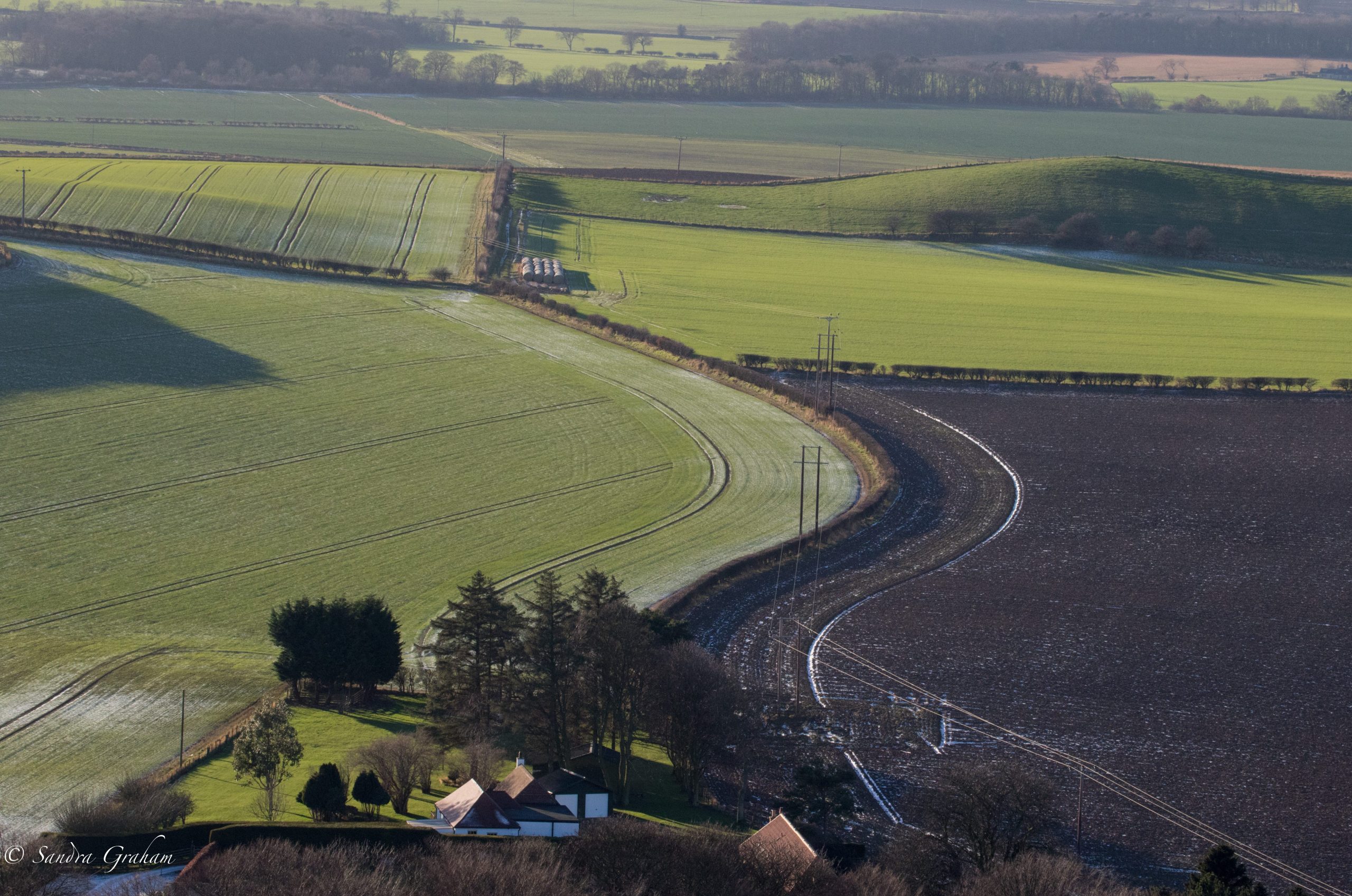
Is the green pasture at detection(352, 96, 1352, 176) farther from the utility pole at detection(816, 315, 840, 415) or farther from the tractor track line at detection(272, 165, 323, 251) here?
the utility pole at detection(816, 315, 840, 415)

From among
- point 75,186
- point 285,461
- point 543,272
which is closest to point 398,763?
point 285,461

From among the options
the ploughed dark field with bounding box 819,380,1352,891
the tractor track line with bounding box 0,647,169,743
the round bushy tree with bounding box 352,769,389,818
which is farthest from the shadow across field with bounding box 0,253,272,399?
the round bushy tree with bounding box 352,769,389,818

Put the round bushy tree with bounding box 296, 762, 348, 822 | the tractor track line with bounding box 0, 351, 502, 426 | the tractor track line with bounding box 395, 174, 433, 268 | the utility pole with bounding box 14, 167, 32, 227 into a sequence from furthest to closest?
the tractor track line with bounding box 395, 174, 433, 268, the utility pole with bounding box 14, 167, 32, 227, the tractor track line with bounding box 0, 351, 502, 426, the round bushy tree with bounding box 296, 762, 348, 822

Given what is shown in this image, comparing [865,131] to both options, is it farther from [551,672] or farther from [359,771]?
[359,771]

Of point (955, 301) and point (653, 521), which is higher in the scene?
point (955, 301)

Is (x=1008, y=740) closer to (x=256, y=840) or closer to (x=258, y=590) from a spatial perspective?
(x=256, y=840)

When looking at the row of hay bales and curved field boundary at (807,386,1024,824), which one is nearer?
curved field boundary at (807,386,1024,824)
